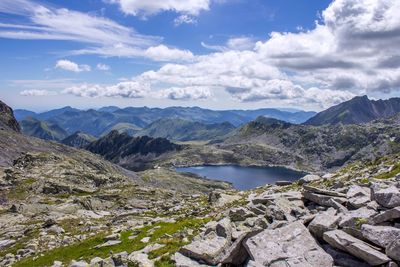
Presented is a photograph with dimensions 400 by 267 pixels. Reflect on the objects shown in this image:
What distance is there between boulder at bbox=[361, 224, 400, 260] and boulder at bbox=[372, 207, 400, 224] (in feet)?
4.51

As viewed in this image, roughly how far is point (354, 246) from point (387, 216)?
122 inches

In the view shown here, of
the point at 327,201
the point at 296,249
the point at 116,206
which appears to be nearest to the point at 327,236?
the point at 296,249

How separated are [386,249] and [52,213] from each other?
112855 mm

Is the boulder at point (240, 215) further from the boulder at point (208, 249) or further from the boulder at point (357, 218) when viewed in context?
the boulder at point (357, 218)

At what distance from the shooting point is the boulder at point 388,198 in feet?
78.1

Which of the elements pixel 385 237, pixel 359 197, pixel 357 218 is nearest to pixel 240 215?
pixel 359 197

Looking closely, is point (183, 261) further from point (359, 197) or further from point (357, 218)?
point (359, 197)

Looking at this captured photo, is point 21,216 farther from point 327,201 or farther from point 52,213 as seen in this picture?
point 327,201

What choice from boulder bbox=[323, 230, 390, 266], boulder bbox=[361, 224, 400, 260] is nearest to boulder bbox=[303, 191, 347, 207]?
boulder bbox=[323, 230, 390, 266]

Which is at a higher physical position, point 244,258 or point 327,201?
point 327,201

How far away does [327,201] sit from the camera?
3155 cm

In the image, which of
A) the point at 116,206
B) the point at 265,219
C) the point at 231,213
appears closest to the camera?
the point at 265,219

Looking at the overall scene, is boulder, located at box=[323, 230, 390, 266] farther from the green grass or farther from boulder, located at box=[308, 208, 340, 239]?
the green grass

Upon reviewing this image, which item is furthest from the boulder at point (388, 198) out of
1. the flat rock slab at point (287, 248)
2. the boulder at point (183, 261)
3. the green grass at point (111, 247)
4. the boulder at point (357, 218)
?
the green grass at point (111, 247)
